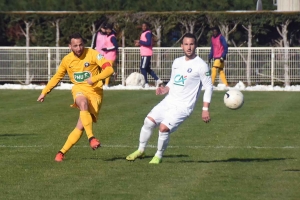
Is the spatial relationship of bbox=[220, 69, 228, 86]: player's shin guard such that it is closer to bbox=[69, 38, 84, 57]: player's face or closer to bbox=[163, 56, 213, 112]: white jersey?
bbox=[69, 38, 84, 57]: player's face

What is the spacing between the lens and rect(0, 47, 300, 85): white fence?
30.5 metres

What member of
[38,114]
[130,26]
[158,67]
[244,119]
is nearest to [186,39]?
[244,119]

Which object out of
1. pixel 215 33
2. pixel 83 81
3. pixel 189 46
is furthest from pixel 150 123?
pixel 215 33

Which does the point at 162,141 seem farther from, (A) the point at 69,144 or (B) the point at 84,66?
(B) the point at 84,66

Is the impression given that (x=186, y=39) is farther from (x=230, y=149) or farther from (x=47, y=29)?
(x=47, y=29)

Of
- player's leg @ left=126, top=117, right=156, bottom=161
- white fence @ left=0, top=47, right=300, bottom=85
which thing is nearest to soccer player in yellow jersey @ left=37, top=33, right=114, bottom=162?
player's leg @ left=126, top=117, right=156, bottom=161

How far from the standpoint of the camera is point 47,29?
35.0m

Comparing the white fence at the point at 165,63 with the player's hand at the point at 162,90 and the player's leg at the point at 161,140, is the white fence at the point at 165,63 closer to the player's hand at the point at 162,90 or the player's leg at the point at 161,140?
the player's leg at the point at 161,140

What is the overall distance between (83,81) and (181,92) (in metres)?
1.50

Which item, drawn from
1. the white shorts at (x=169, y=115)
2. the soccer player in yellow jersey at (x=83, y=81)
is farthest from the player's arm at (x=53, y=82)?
the white shorts at (x=169, y=115)

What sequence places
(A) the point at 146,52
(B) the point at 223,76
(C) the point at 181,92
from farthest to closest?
1. (B) the point at 223,76
2. (A) the point at 146,52
3. (C) the point at 181,92

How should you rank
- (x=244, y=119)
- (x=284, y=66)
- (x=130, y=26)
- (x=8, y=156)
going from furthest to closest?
(x=130, y=26), (x=284, y=66), (x=244, y=119), (x=8, y=156)

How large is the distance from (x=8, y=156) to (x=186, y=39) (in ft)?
9.88

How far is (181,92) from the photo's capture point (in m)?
11.5
